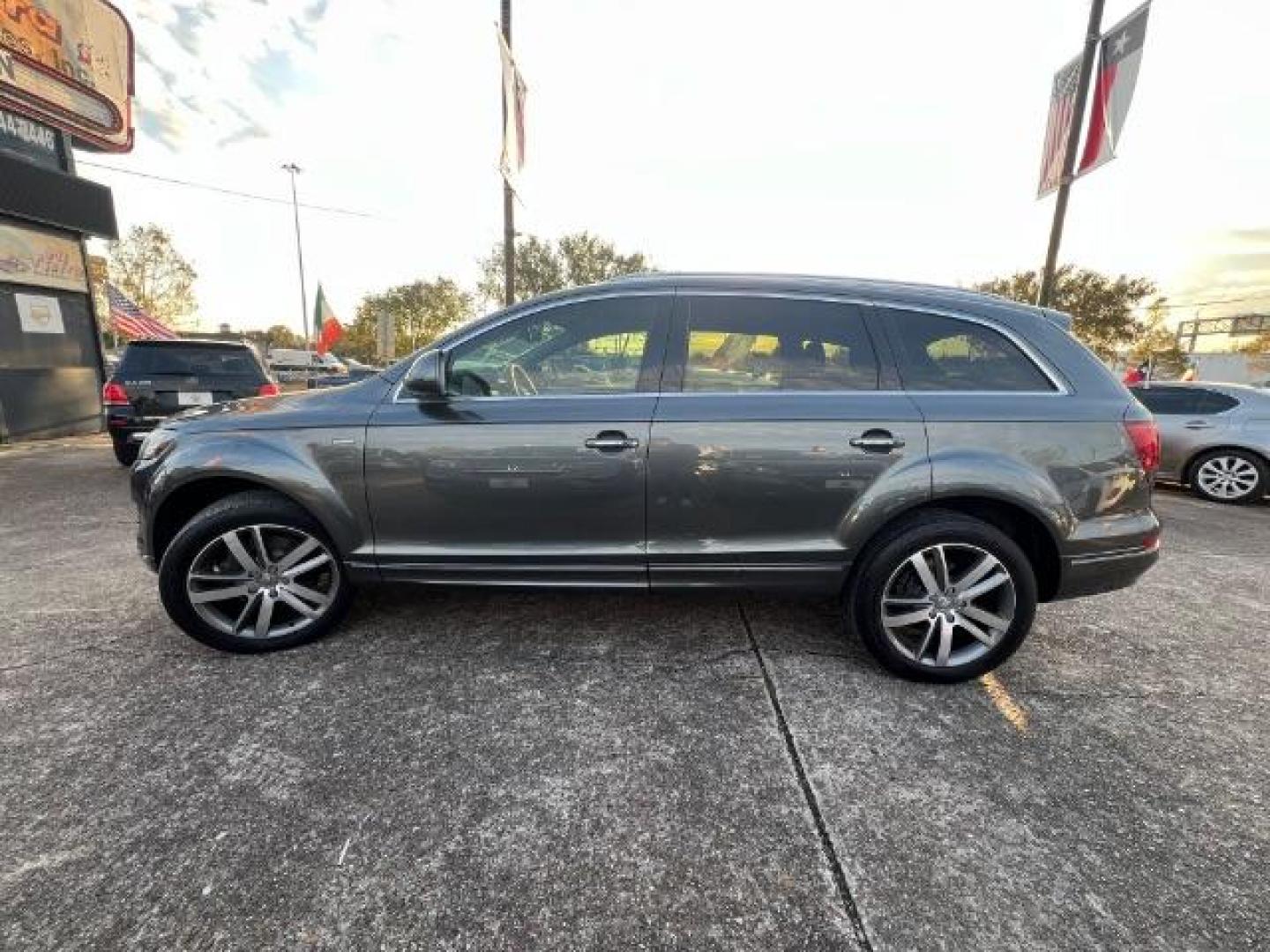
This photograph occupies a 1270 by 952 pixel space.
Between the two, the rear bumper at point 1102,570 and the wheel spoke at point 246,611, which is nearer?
the rear bumper at point 1102,570

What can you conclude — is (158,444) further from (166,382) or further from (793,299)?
(166,382)

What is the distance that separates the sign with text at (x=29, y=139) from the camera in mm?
8648

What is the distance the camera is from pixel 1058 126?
887 cm

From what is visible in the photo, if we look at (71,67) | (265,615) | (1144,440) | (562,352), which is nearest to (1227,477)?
(1144,440)

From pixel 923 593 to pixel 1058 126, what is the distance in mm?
9839

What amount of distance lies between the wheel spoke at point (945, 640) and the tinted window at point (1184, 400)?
6.43 m

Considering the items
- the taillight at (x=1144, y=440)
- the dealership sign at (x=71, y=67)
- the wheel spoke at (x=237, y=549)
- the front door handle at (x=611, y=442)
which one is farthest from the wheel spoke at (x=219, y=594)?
the dealership sign at (x=71, y=67)

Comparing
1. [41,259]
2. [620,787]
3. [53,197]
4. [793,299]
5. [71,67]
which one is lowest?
[620,787]

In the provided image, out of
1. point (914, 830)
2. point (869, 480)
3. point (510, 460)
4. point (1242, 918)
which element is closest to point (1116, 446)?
point (869, 480)

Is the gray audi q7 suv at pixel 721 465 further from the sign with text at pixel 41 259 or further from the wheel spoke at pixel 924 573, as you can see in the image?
the sign with text at pixel 41 259

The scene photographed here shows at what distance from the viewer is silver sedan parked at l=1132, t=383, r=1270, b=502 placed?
6.52m

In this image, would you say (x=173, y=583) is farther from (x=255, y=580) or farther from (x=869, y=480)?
(x=869, y=480)

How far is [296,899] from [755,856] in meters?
1.25

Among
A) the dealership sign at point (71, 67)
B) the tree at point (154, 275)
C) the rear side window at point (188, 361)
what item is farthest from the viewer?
the tree at point (154, 275)
